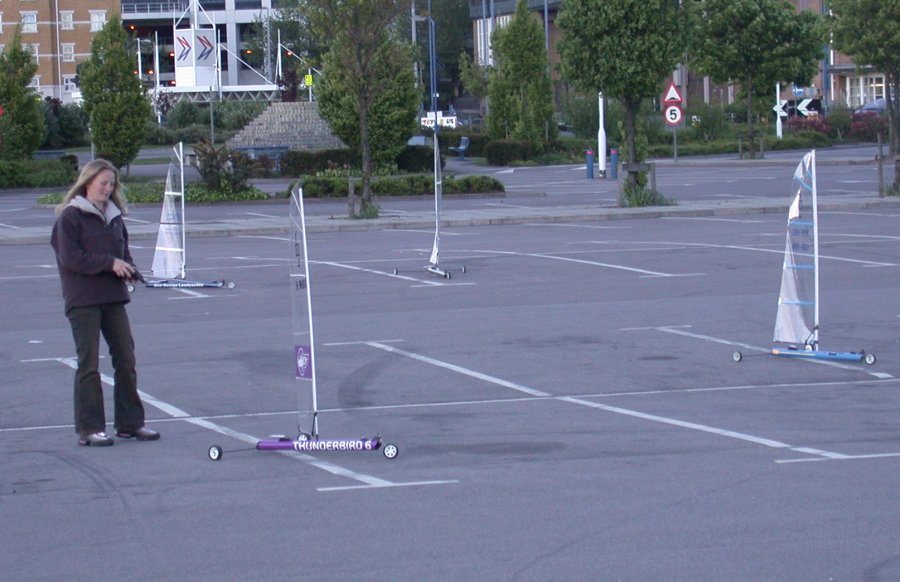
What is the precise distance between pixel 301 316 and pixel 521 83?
48.6m

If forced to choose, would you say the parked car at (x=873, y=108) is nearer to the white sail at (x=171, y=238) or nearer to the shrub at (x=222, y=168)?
the shrub at (x=222, y=168)

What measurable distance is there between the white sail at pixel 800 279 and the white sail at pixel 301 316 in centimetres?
518

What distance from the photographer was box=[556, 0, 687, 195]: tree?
96.8 ft

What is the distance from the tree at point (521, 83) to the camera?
54062mm

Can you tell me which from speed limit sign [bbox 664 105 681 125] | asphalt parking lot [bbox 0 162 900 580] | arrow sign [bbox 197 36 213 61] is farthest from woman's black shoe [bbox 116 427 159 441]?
arrow sign [bbox 197 36 213 61]

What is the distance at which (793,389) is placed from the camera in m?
10.6

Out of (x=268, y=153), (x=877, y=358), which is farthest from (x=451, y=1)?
(x=877, y=358)

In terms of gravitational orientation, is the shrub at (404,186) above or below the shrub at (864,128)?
below

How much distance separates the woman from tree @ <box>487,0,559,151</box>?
4604cm

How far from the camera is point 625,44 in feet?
97.0

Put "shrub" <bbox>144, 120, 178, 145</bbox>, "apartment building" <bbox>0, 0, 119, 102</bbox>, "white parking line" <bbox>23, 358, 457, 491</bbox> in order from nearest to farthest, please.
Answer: "white parking line" <bbox>23, 358, 457, 491</bbox> → "shrub" <bbox>144, 120, 178, 145</bbox> → "apartment building" <bbox>0, 0, 119, 102</bbox>

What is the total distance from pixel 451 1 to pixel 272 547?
11983 centimetres

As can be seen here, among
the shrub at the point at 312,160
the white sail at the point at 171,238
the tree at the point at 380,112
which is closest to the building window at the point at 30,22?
the shrub at the point at 312,160

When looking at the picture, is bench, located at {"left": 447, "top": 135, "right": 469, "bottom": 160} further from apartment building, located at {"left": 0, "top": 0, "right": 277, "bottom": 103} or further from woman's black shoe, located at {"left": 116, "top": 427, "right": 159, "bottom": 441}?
woman's black shoe, located at {"left": 116, "top": 427, "right": 159, "bottom": 441}
